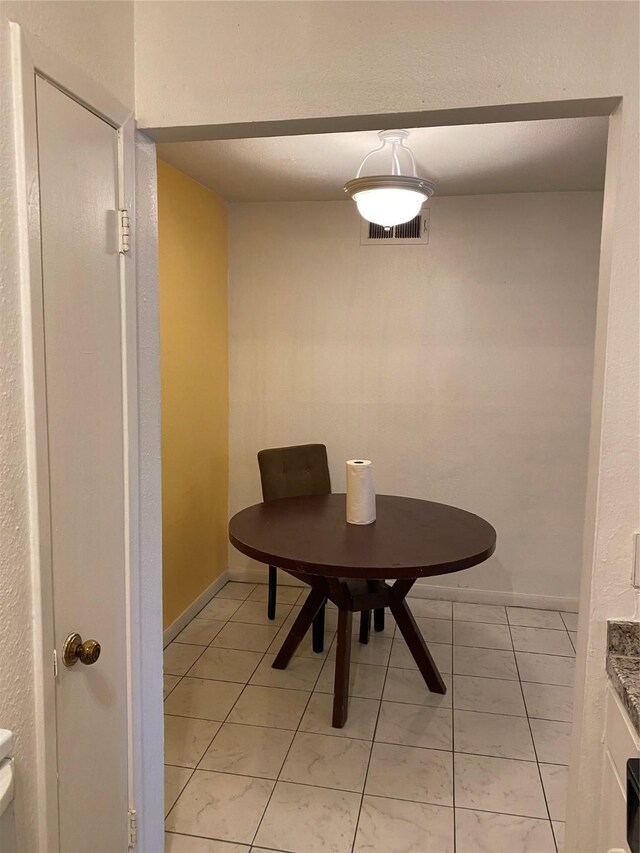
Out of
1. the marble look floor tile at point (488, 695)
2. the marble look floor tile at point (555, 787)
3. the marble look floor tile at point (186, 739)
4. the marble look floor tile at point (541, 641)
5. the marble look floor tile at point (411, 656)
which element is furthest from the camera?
the marble look floor tile at point (541, 641)

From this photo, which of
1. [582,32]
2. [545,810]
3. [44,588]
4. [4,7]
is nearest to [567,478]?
[545,810]

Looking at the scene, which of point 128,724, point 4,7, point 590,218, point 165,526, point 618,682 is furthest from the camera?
point 590,218

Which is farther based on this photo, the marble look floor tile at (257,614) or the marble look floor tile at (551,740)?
the marble look floor tile at (257,614)

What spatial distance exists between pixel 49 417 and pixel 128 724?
32.7 inches

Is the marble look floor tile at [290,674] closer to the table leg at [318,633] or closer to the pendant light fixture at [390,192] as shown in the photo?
the table leg at [318,633]

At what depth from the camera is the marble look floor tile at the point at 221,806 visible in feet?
6.88

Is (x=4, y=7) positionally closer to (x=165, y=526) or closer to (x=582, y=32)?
(x=582, y=32)

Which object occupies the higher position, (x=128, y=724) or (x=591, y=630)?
(x=591, y=630)

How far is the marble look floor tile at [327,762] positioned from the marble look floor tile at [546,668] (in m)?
0.99

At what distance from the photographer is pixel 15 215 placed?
1.10m

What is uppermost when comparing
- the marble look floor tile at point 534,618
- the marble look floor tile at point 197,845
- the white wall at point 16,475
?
the white wall at point 16,475

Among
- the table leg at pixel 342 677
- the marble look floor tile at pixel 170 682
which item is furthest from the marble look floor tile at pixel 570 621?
the marble look floor tile at pixel 170 682

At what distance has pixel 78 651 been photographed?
51.9 inches

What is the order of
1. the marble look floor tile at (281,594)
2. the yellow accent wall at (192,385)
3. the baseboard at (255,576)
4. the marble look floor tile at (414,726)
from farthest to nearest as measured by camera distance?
the baseboard at (255,576)
the marble look floor tile at (281,594)
the yellow accent wall at (192,385)
the marble look floor tile at (414,726)
